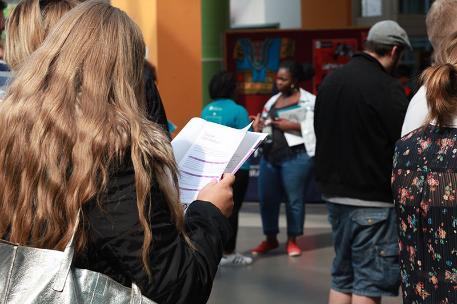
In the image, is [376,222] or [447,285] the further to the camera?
[376,222]

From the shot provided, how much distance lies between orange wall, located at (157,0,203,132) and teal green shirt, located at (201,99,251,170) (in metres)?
3.38

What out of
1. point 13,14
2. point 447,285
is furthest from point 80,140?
point 447,285

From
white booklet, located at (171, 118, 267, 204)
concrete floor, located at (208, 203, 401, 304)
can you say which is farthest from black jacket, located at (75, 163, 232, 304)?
concrete floor, located at (208, 203, 401, 304)

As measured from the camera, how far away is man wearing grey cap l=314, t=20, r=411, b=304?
15.0 ft

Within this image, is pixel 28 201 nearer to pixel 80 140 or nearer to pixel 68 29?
pixel 80 140

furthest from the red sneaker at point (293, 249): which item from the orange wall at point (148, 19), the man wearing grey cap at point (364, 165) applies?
the orange wall at point (148, 19)

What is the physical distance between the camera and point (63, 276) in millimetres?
2070

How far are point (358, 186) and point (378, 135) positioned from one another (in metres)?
0.28

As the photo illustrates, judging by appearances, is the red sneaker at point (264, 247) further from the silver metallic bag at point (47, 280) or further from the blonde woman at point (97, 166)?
the silver metallic bag at point (47, 280)

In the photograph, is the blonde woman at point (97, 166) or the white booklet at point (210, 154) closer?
the blonde woman at point (97, 166)

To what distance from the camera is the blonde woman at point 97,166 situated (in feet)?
6.88

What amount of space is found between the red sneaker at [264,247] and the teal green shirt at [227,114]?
3.75 ft

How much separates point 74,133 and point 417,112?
5.10 feet

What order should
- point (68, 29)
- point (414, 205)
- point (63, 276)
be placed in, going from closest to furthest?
1. point (63, 276)
2. point (68, 29)
3. point (414, 205)
